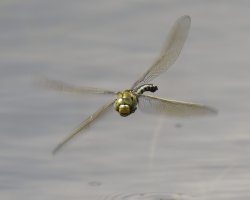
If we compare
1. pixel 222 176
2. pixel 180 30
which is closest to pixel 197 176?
pixel 222 176

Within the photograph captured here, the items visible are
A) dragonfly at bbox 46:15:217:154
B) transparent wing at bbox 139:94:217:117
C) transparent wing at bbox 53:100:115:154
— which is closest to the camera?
transparent wing at bbox 139:94:217:117

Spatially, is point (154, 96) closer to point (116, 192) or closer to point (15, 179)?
point (116, 192)

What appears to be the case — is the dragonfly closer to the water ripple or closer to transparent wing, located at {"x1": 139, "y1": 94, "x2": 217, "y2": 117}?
transparent wing, located at {"x1": 139, "y1": 94, "x2": 217, "y2": 117}

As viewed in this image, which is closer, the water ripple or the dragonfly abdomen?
the water ripple

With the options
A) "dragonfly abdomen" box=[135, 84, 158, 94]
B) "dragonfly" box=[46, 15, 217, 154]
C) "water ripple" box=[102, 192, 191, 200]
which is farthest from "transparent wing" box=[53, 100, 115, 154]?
"water ripple" box=[102, 192, 191, 200]

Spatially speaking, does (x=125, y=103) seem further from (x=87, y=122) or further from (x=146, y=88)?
(x=87, y=122)

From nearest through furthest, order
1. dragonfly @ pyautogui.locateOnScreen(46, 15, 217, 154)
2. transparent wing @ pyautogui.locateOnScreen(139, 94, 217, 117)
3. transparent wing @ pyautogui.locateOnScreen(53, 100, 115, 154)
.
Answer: transparent wing @ pyautogui.locateOnScreen(139, 94, 217, 117) → dragonfly @ pyautogui.locateOnScreen(46, 15, 217, 154) → transparent wing @ pyautogui.locateOnScreen(53, 100, 115, 154)

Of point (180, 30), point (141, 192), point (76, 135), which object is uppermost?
point (180, 30)
